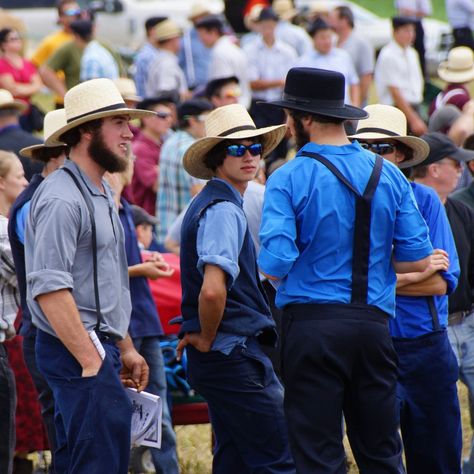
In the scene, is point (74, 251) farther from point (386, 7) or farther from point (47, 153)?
point (386, 7)

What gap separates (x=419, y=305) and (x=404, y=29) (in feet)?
29.3

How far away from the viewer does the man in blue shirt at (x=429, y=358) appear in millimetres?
5586

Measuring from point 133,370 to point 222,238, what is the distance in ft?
2.54

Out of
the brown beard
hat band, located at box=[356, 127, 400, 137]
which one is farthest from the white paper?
hat band, located at box=[356, 127, 400, 137]

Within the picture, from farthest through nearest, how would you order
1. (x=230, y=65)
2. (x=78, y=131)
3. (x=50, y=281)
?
1. (x=230, y=65)
2. (x=78, y=131)
3. (x=50, y=281)

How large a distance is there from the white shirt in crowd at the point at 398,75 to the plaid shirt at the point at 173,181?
5083 mm

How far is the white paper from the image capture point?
17.1 ft

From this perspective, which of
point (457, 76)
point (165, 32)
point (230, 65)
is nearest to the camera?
point (457, 76)

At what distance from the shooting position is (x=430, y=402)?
564cm

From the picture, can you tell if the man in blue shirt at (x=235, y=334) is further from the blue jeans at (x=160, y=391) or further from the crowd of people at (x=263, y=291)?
the blue jeans at (x=160, y=391)

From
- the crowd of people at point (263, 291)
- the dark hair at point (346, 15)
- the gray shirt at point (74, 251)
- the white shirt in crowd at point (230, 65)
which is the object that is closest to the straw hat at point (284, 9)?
the dark hair at point (346, 15)

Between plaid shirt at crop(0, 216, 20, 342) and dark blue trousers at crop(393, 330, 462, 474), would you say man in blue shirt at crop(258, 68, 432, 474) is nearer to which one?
dark blue trousers at crop(393, 330, 462, 474)

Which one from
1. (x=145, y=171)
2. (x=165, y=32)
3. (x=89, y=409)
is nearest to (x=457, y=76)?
(x=165, y=32)

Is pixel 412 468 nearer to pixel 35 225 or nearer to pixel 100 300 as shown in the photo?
pixel 100 300
